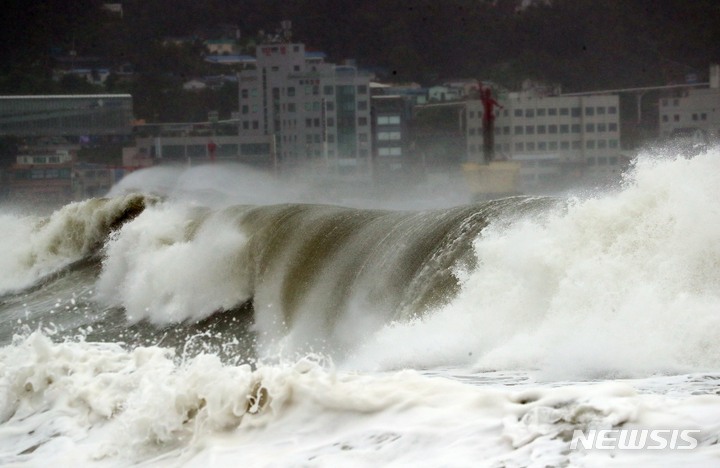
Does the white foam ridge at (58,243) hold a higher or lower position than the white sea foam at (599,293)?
lower

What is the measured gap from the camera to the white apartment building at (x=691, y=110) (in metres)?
44.0

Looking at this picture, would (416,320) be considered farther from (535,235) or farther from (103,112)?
(103,112)

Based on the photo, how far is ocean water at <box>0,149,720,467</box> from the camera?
471 cm

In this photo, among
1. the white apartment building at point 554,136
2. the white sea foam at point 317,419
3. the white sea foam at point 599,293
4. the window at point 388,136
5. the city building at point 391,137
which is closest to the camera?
the white sea foam at point 317,419

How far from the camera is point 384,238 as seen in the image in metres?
11.5

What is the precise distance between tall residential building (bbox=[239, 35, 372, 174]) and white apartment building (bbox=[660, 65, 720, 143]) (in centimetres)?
1462

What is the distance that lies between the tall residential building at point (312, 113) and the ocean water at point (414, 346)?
40.2 metres

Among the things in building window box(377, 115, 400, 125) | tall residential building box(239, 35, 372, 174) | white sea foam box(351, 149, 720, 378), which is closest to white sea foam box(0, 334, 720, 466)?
white sea foam box(351, 149, 720, 378)

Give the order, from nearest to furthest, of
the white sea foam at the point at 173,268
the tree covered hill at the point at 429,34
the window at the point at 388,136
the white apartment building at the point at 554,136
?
1. the white sea foam at the point at 173,268
2. the white apartment building at the point at 554,136
3. the tree covered hill at the point at 429,34
4. the window at the point at 388,136

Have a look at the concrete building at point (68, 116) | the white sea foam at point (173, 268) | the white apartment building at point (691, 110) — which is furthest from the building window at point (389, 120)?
the white sea foam at point (173, 268)

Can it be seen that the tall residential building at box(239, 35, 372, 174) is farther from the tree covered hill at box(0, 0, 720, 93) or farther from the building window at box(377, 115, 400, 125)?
the tree covered hill at box(0, 0, 720, 93)

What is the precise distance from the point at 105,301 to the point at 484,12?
50.6 m

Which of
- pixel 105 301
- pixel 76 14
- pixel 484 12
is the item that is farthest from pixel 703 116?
pixel 76 14

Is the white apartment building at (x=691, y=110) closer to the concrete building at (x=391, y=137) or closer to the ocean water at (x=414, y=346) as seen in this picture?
the concrete building at (x=391, y=137)
